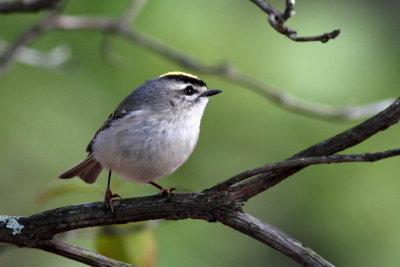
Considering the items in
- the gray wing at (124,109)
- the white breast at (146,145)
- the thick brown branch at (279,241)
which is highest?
the gray wing at (124,109)

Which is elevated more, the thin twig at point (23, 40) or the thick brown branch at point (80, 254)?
the thin twig at point (23, 40)

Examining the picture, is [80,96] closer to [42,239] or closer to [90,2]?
[90,2]

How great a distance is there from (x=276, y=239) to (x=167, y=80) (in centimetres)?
180

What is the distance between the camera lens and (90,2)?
13.6 ft

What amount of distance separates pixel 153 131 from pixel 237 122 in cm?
84

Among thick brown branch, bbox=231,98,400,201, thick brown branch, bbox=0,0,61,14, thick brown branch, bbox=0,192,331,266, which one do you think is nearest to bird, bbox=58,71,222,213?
thick brown branch, bbox=0,192,331,266

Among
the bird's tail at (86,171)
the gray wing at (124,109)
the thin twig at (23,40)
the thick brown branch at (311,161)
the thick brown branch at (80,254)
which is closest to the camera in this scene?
the thick brown branch at (311,161)

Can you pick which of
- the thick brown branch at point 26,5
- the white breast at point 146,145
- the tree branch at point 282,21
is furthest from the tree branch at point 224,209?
the thick brown branch at point 26,5

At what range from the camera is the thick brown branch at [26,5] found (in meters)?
2.81

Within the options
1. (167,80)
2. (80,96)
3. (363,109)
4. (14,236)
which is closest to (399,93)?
(363,109)

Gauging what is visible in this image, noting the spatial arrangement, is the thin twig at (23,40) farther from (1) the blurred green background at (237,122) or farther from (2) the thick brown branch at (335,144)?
(2) the thick brown branch at (335,144)

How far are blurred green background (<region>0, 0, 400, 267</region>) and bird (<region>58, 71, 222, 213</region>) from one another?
1.40ft

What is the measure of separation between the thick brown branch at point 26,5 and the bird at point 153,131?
0.66 meters

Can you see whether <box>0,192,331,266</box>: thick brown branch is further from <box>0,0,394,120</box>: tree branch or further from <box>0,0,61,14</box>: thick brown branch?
<box>0,0,394,120</box>: tree branch
